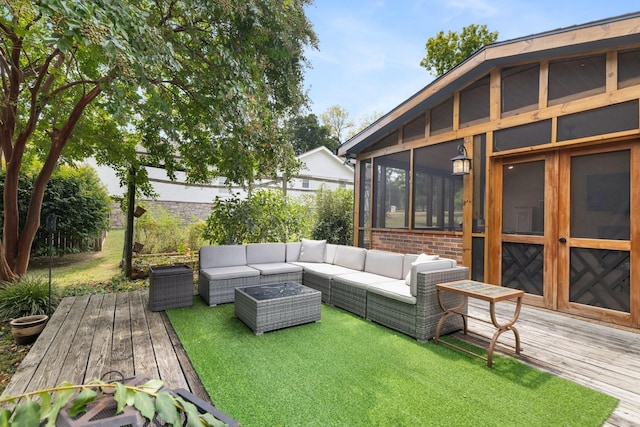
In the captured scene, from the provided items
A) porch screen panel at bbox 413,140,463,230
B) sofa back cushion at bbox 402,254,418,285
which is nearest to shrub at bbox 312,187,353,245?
porch screen panel at bbox 413,140,463,230

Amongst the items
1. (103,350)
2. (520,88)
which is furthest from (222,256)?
(520,88)

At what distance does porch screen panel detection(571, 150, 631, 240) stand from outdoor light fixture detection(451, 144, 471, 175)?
1.36m

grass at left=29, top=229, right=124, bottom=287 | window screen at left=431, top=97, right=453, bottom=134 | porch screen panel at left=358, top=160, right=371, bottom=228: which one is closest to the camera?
window screen at left=431, top=97, right=453, bottom=134

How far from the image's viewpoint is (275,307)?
12.2 feet

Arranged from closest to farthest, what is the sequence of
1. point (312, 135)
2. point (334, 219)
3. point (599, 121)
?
point (599, 121)
point (334, 219)
point (312, 135)

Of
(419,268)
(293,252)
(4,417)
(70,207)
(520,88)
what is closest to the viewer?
(4,417)

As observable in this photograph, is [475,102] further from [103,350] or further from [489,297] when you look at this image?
[103,350]

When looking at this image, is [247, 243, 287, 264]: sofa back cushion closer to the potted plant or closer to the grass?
the potted plant

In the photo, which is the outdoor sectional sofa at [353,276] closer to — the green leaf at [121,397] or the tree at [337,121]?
the green leaf at [121,397]

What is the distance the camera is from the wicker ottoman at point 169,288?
4406 millimetres

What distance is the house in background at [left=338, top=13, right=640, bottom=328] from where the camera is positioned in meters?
3.88

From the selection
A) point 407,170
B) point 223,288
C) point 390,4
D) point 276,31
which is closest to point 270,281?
point 223,288

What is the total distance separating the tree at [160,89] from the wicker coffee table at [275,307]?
7.05ft

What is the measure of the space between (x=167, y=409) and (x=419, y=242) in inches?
226
